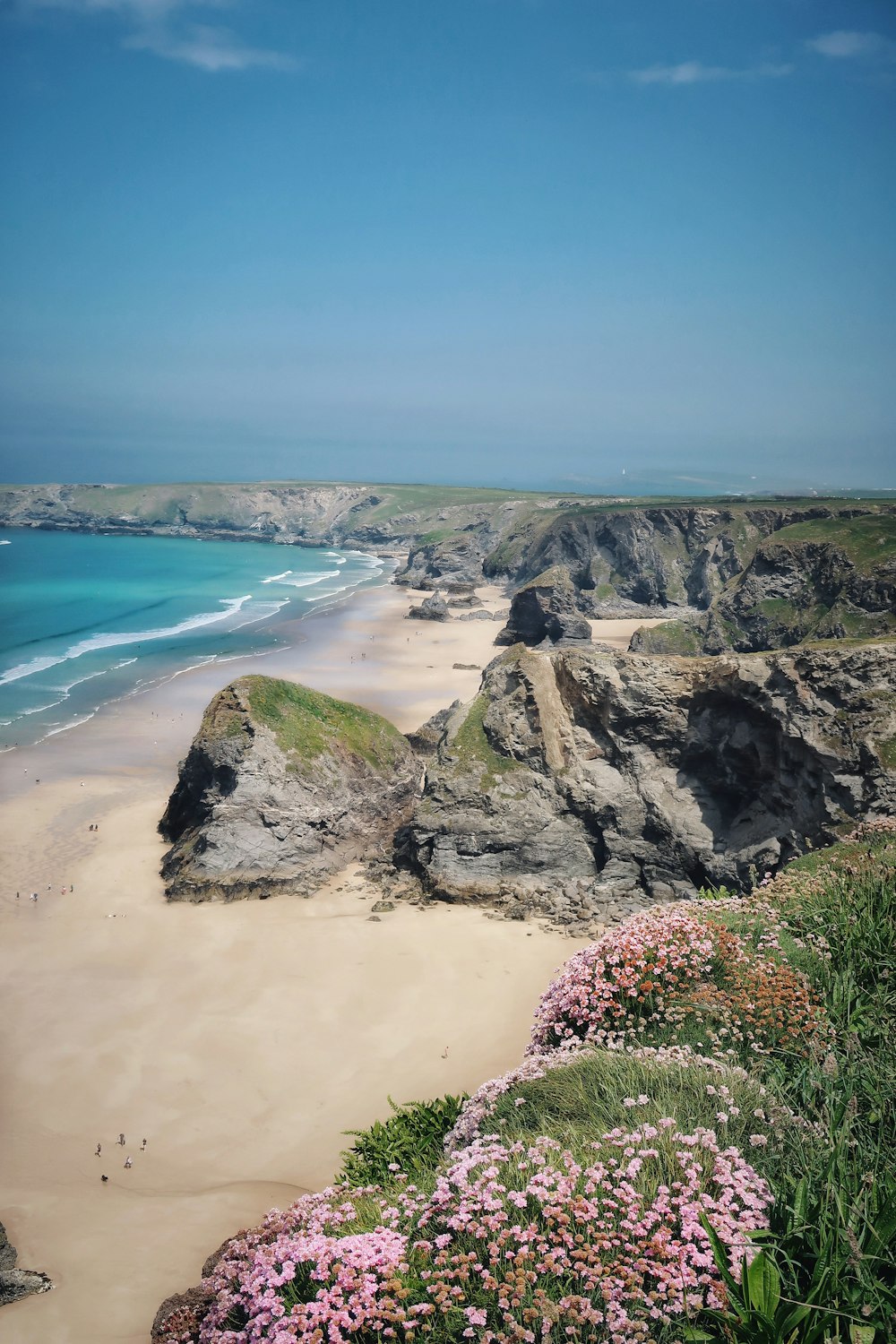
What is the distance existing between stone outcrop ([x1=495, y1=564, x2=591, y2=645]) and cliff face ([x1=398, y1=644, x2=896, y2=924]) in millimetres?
37188

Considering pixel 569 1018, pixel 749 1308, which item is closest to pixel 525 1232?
pixel 749 1308

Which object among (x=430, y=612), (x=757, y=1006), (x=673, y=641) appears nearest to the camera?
(x=757, y=1006)

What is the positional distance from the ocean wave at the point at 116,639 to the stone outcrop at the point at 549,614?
94.3ft

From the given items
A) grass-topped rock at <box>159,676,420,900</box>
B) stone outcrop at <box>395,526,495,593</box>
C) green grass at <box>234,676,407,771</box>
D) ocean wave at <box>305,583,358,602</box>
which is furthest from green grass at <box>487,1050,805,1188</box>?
stone outcrop at <box>395,526,495,593</box>

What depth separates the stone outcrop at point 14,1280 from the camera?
418 inches

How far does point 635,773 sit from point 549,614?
132 ft

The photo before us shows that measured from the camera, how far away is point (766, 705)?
19.5 metres

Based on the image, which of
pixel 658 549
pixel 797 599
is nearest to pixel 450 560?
pixel 658 549

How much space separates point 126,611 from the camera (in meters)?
78.6

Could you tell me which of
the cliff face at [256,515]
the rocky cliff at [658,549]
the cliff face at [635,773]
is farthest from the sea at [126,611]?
the rocky cliff at [658,549]

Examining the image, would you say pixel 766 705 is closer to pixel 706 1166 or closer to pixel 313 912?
pixel 313 912

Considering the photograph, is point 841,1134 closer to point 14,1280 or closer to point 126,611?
point 14,1280

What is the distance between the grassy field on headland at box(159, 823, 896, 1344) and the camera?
180 inches

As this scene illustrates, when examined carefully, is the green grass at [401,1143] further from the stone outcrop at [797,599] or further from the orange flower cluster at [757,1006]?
the stone outcrop at [797,599]
